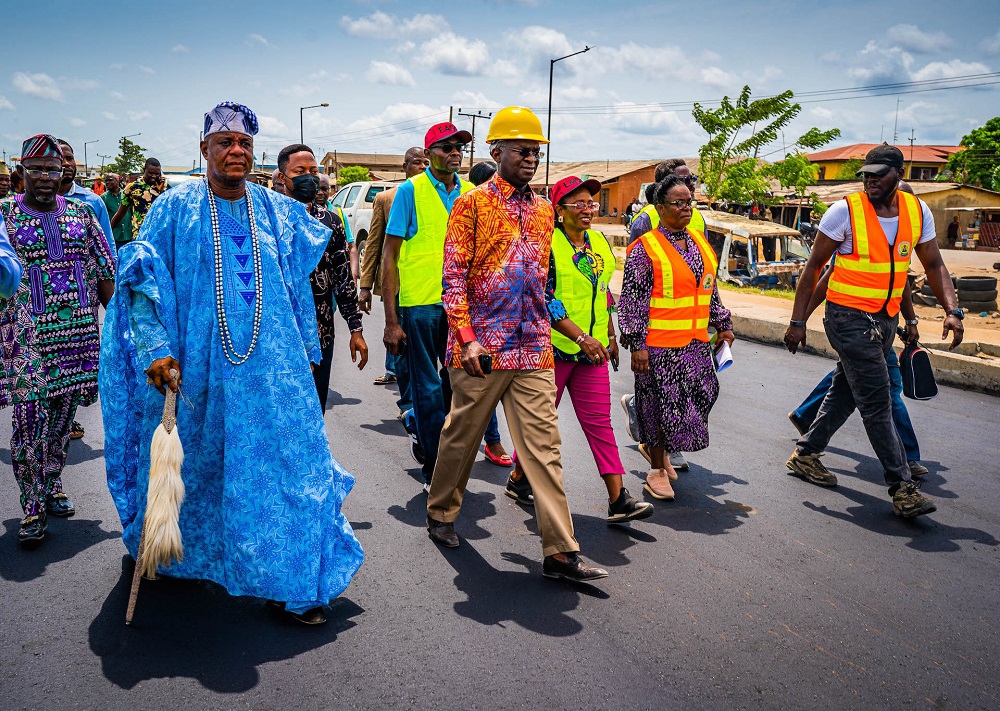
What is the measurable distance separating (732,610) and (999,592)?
4.40 ft

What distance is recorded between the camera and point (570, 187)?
4.84 m

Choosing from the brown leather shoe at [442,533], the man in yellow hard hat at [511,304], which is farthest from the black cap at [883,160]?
the brown leather shoe at [442,533]

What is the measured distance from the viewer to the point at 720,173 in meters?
27.9

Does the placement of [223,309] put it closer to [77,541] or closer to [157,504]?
[157,504]

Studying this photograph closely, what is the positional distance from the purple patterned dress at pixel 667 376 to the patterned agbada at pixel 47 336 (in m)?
3.03

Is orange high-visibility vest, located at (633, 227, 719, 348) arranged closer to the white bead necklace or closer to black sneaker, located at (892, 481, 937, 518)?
black sneaker, located at (892, 481, 937, 518)

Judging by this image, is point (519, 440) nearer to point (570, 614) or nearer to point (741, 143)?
point (570, 614)

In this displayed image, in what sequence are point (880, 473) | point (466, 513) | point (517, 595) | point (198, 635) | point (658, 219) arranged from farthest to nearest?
1. point (658, 219)
2. point (880, 473)
3. point (466, 513)
4. point (517, 595)
5. point (198, 635)

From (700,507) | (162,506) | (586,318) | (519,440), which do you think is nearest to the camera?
(162,506)

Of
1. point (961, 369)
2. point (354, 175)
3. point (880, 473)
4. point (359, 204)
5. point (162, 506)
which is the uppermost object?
point (354, 175)

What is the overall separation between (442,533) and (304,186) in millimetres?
2151

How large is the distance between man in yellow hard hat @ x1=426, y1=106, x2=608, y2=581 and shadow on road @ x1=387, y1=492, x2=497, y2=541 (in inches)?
28.4

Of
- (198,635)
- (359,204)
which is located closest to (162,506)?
(198,635)

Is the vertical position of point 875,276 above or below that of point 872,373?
above
